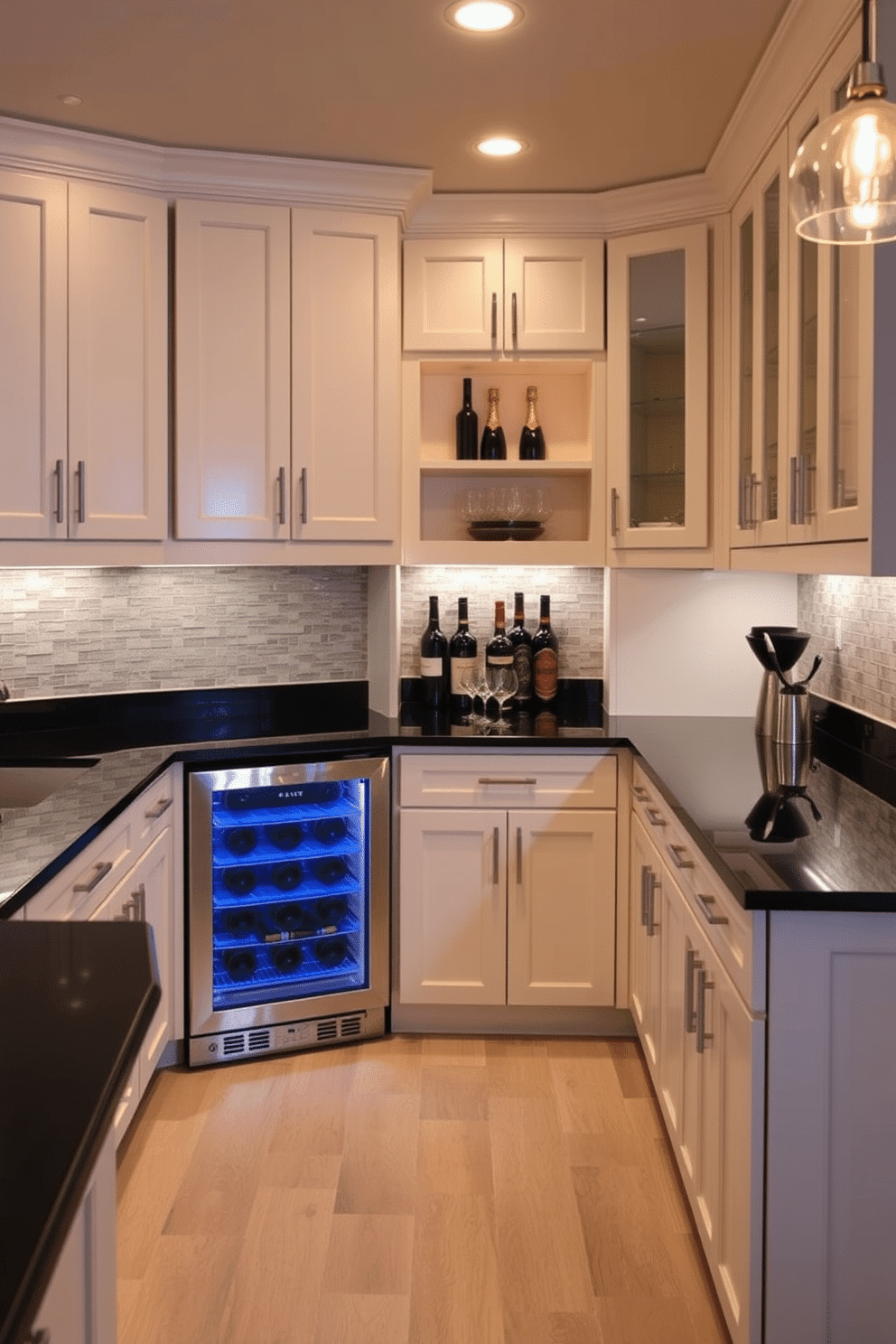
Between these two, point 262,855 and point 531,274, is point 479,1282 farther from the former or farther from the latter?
point 531,274

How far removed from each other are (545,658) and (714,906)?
6.35ft

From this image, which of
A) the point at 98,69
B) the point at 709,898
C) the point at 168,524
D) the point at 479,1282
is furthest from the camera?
the point at 168,524

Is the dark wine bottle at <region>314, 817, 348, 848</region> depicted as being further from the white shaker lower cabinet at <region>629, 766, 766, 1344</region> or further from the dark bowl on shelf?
the dark bowl on shelf

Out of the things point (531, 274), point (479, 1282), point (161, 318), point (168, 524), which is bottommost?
point (479, 1282)

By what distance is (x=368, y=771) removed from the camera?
12.0ft

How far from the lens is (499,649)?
4.14 meters

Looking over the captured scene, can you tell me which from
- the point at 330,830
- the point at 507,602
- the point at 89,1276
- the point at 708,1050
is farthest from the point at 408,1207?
the point at 507,602

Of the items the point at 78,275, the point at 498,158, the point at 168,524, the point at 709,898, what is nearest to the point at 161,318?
the point at 78,275

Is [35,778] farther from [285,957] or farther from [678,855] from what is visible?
[678,855]

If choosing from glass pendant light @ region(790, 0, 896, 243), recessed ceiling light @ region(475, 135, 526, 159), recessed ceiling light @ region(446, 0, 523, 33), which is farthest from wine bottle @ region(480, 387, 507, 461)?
glass pendant light @ region(790, 0, 896, 243)

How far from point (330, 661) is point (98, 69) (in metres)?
1.94

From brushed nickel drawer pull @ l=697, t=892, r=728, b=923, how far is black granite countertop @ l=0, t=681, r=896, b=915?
12cm

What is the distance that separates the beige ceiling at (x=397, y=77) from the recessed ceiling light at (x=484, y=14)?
0.03 meters

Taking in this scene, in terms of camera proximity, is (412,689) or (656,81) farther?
(412,689)
